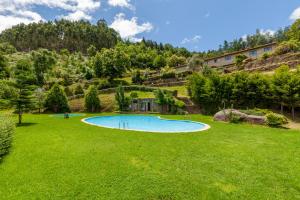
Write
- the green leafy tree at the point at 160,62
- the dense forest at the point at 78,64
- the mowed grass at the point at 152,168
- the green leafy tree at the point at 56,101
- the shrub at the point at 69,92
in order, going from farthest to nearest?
the green leafy tree at the point at 160,62, the shrub at the point at 69,92, the green leafy tree at the point at 56,101, the dense forest at the point at 78,64, the mowed grass at the point at 152,168

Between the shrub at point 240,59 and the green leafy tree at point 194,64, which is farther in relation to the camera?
the green leafy tree at point 194,64

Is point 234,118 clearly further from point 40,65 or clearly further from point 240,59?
point 40,65

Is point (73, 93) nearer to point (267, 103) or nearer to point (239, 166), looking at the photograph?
point (267, 103)

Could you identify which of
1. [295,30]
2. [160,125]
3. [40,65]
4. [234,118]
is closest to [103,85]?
[40,65]

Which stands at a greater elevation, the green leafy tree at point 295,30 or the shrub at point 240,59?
the green leafy tree at point 295,30

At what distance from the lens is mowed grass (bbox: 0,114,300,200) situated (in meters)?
6.48

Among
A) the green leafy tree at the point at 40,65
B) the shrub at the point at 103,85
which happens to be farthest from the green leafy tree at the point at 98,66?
the green leafy tree at the point at 40,65

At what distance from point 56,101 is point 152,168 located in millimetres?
27718

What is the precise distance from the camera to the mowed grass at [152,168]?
21.3ft

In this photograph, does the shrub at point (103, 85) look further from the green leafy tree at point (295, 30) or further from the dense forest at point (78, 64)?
the green leafy tree at point (295, 30)

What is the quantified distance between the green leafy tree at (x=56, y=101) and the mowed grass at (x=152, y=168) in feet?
65.6

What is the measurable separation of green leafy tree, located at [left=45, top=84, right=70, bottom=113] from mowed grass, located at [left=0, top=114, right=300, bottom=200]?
20.0 metres

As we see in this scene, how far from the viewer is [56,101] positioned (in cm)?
3203

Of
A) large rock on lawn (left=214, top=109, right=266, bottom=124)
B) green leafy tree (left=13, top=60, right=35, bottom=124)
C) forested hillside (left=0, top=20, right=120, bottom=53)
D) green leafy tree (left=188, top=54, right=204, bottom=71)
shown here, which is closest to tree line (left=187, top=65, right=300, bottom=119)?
large rock on lawn (left=214, top=109, right=266, bottom=124)
